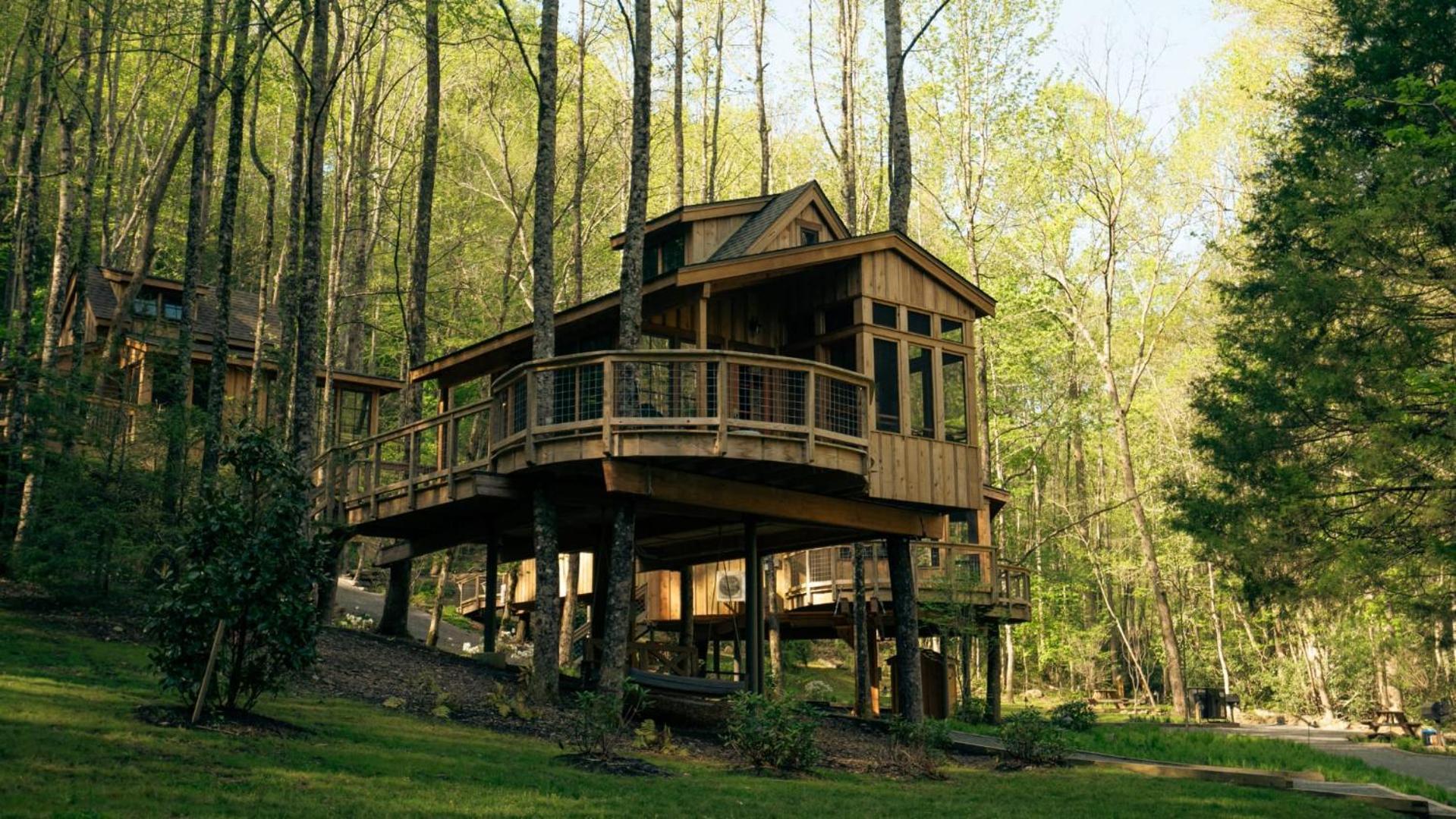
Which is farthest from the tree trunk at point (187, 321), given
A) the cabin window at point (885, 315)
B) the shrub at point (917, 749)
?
the shrub at point (917, 749)

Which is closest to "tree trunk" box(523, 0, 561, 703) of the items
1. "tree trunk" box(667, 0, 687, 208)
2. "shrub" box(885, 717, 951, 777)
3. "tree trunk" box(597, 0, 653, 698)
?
"tree trunk" box(597, 0, 653, 698)

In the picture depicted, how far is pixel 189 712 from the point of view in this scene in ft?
37.4

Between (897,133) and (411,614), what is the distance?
23.2m

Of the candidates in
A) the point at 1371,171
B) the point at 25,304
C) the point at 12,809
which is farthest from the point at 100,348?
the point at 1371,171

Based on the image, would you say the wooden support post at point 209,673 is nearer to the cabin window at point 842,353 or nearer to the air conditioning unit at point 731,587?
the cabin window at point 842,353

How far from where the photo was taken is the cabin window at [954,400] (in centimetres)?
1928

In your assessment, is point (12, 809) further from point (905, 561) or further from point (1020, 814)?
point (905, 561)

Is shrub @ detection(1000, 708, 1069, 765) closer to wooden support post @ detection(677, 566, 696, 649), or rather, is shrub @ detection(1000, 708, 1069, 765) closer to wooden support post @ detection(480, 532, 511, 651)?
wooden support post @ detection(677, 566, 696, 649)

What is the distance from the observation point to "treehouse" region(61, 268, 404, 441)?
27141mm

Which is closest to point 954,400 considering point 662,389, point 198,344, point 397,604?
point 662,389

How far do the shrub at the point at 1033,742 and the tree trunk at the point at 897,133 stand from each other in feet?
29.9

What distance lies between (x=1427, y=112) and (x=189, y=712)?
75.9 ft

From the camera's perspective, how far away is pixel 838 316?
19.1 m

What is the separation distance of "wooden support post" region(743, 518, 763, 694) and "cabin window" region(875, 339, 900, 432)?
2617 millimetres
